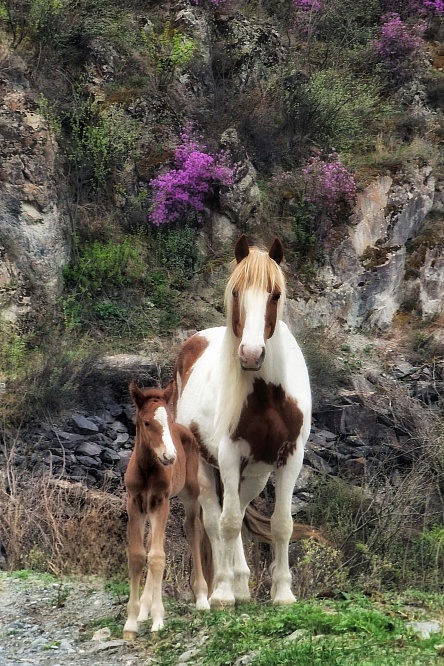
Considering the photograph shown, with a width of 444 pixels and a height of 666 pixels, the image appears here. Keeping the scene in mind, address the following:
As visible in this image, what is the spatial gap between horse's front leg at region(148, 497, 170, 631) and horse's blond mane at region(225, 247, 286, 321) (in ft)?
4.16

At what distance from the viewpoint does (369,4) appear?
20766 millimetres

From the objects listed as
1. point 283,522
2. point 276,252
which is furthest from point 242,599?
point 276,252

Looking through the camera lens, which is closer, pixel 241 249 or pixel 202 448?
pixel 241 249

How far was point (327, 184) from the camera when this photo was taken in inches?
653

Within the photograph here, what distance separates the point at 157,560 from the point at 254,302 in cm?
161

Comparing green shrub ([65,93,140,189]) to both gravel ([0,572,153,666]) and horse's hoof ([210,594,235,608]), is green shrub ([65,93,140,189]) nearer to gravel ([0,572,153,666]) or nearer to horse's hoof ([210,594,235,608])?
gravel ([0,572,153,666])

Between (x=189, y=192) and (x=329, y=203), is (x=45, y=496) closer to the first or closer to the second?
(x=189, y=192)

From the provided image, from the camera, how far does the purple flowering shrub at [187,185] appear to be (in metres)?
15.9

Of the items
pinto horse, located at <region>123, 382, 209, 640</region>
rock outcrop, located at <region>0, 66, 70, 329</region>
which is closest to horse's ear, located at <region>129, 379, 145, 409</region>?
pinto horse, located at <region>123, 382, 209, 640</region>

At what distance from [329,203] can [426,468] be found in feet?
20.2

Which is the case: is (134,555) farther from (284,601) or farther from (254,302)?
(254,302)

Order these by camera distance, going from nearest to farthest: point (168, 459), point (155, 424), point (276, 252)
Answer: point (168, 459) → point (155, 424) → point (276, 252)

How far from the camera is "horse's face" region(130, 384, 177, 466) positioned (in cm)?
514

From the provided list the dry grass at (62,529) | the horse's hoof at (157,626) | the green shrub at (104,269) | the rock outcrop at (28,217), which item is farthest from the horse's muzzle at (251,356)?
the green shrub at (104,269)
